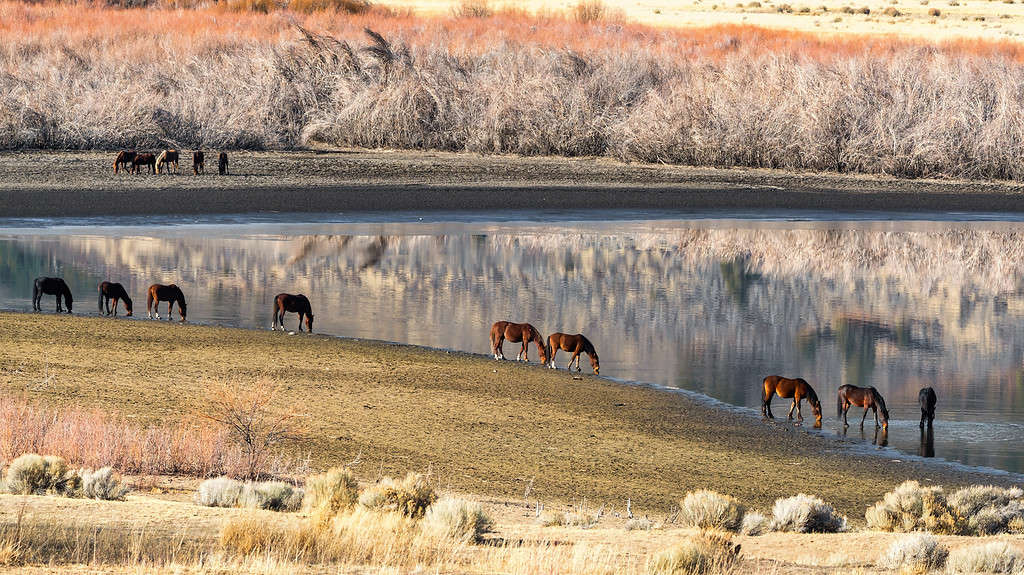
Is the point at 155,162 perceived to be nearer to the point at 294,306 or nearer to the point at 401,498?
the point at 294,306

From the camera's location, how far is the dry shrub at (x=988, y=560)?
7.70 meters

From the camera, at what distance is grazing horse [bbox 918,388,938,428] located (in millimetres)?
13266

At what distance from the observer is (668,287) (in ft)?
73.4

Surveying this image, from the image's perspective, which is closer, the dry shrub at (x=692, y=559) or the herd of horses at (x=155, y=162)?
the dry shrub at (x=692, y=559)

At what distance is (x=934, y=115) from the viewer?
121 ft

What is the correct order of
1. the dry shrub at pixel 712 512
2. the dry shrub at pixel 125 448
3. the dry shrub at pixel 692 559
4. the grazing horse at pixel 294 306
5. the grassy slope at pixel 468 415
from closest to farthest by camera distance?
the dry shrub at pixel 692 559
the dry shrub at pixel 712 512
the dry shrub at pixel 125 448
the grassy slope at pixel 468 415
the grazing horse at pixel 294 306

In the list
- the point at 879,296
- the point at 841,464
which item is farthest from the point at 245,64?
the point at 841,464

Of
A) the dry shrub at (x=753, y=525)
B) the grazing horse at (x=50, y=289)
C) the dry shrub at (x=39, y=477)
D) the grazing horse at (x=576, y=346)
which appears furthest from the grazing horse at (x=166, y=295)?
the dry shrub at (x=753, y=525)

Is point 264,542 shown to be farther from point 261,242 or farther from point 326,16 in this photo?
point 326,16

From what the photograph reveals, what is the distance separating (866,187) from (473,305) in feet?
57.6

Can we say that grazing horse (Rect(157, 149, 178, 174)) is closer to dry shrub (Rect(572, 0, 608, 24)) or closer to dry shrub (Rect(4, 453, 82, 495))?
dry shrub (Rect(4, 453, 82, 495))

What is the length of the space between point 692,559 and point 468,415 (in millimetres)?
5713

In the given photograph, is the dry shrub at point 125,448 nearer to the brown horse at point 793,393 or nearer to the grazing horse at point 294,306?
the brown horse at point 793,393

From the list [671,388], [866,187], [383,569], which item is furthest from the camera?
[866,187]
